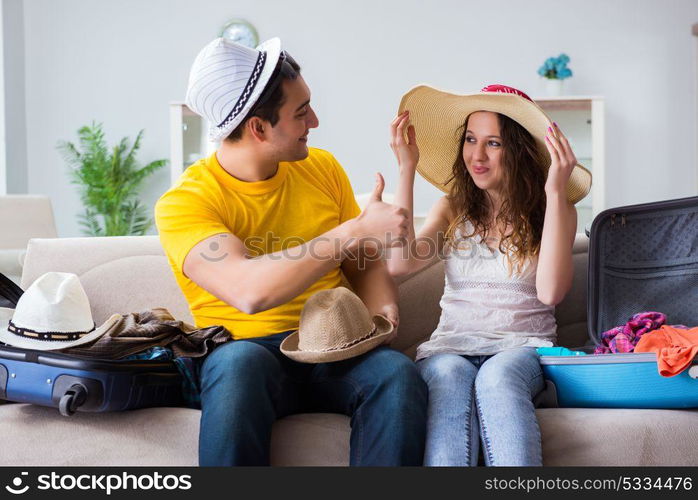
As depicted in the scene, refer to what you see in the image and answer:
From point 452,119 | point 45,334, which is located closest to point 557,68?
point 452,119

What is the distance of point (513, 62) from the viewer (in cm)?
610

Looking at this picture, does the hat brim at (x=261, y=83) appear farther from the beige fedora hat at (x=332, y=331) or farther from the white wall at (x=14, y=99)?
the white wall at (x=14, y=99)

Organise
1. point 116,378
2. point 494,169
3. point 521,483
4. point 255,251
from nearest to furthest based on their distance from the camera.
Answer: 1. point 521,483
2. point 116,378
3. point 255,251
4. point 494,169

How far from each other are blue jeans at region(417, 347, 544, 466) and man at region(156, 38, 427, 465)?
0.15ft

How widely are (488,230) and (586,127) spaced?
13.3 ft

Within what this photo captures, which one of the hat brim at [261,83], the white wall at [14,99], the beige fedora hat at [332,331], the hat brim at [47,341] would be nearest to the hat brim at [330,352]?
the beige fedora hat at [332,331]

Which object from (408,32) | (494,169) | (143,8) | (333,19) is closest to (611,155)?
(408,32)

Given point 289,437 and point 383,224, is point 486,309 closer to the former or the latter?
point 383,224

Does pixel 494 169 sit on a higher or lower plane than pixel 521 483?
higher

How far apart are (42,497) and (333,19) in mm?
5234

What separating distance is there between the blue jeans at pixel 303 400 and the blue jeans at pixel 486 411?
0.04 meters

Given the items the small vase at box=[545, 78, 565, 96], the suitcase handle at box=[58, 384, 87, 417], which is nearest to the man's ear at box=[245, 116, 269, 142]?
the suitcase handle at box=[58, 384, 87, 417]

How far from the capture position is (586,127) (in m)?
5.70

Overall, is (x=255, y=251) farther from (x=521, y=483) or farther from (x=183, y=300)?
(x=521, y=483)
